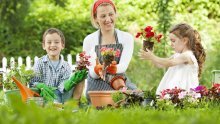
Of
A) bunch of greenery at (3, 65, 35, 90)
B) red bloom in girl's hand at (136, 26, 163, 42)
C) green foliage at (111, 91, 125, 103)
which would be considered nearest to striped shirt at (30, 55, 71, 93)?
bunch of greenery at (3, 65, 35, 90)

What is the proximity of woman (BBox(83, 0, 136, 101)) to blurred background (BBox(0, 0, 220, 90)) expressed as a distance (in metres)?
4.38

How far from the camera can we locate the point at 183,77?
4637mm

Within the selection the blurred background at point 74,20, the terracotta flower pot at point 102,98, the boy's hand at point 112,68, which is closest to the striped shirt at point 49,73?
the boy's hand at point 112,68

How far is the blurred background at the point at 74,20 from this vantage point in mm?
10695

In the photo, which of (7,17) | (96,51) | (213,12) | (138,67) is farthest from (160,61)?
(213,12)

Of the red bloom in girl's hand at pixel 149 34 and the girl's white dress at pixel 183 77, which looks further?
the girl's white dress at pixel 183 77

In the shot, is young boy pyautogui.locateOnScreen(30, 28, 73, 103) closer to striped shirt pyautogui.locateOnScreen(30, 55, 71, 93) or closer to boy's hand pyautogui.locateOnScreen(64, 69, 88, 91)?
striped shirt pyautogui.locateOnScreen(30, 55, 71, 93)

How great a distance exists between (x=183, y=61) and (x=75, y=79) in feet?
3.21

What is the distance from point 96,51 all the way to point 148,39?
0.74 meters

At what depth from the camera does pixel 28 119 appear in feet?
2.94

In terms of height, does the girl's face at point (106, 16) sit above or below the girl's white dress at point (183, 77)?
above

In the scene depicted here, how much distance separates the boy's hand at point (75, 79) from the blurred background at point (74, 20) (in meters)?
4.96

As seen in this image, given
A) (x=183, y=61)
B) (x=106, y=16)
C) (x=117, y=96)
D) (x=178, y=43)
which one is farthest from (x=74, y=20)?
(x=117, y=96)

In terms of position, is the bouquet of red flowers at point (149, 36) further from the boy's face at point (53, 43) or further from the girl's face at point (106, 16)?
the boy's face at point (53, 43)
